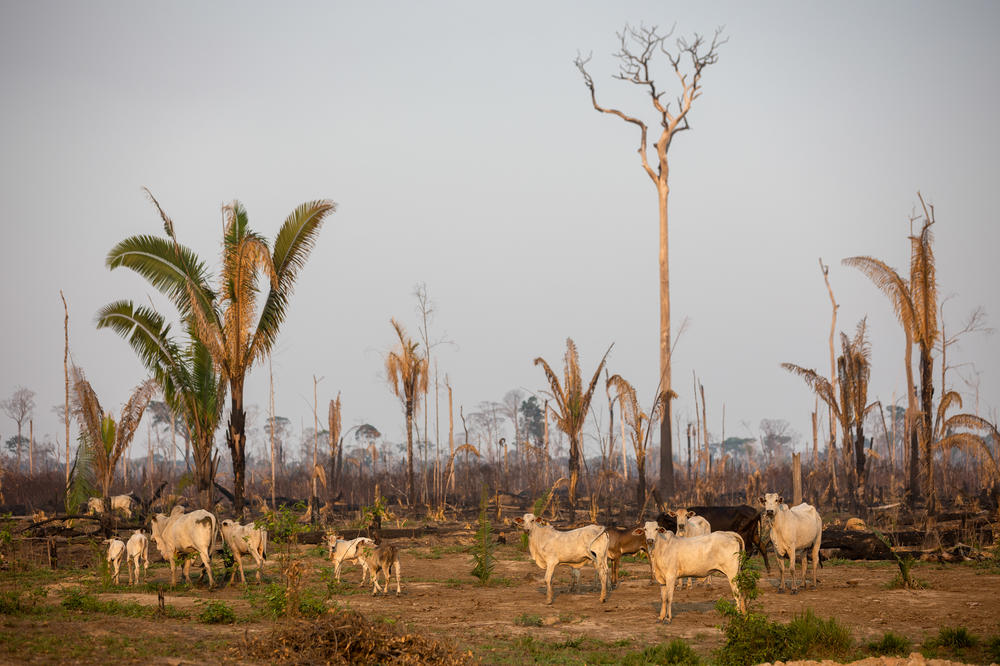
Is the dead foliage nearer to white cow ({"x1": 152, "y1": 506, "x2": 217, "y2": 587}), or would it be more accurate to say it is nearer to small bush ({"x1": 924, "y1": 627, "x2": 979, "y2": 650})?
small bush ({"x1": 924, "y1": 627, "x2": 979, "y2": 650})

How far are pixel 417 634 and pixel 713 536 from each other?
6276 millimetres

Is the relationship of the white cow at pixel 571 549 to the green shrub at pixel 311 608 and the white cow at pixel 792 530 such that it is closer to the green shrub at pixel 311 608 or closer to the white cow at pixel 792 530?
the white cow at pixel 792 530

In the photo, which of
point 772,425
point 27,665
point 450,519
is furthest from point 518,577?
point 772,425

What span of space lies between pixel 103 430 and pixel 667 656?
1731 cm

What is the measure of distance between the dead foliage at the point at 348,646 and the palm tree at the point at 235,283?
34.8 ft

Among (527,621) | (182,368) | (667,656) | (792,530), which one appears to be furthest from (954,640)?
(182,368)

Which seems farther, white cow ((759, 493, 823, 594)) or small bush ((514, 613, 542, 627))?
white cow ((759, 493, 823, 594))

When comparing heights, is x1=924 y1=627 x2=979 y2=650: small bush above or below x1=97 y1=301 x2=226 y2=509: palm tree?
below

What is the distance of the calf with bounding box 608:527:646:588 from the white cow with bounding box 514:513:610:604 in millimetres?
459

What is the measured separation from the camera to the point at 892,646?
1002 centimetres

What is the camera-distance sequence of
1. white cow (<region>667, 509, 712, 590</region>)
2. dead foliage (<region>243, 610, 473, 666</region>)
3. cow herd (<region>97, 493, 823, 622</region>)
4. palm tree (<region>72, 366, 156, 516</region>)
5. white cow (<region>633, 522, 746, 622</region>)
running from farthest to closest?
palm tree (<region>72, 366, 156, 516</region>), white cow (<region>667, 509, 712, 590</region>), cow herd (<region>97, 493, 823, 622</region>), white cow (<region>633, 522, 746, 622</region>), dead foliage (<region>243, 610, 473, 666</region>)

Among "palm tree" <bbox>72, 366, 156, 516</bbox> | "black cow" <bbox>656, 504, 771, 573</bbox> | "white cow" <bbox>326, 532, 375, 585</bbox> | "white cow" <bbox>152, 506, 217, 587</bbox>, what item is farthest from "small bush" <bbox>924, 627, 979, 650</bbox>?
"palm tree" <bbox>72, 366, 156, 516</bbox>

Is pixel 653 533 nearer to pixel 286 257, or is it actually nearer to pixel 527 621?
pixel 527 621

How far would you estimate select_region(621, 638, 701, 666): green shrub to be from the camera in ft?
32.2
